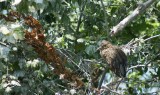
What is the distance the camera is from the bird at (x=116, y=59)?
3.58 meters

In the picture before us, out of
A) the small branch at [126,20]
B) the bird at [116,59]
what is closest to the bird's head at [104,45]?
the bird at [116,59]

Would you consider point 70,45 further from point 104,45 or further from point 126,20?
point 126,20

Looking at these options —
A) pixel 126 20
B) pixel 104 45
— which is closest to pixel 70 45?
pixel 104 45

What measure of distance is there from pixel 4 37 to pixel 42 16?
1.98 m

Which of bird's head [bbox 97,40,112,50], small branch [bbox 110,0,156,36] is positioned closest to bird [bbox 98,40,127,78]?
bird's head [bbox 97,40,112,50]

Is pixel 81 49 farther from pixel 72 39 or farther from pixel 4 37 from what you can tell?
pixel 4 37

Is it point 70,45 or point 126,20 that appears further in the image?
point 70,45

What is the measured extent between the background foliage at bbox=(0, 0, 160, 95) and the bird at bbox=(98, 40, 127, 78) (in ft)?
0.42

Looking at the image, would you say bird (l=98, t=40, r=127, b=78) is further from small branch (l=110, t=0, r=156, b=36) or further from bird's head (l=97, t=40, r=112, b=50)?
small branch (l=110, t=0, r=156, b=36)

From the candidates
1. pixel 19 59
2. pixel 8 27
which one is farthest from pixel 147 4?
pixel 8 27

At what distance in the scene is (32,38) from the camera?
333cm

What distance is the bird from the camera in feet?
11.8

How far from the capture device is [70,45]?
15.8 feet

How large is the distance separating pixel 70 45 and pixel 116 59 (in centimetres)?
128
